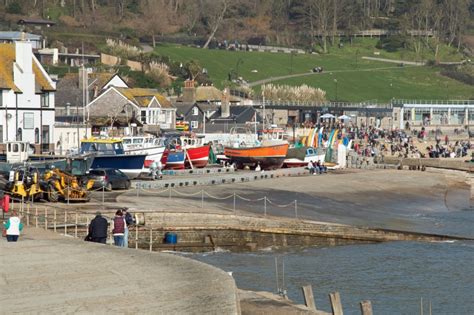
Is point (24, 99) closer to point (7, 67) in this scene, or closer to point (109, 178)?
point (7, 67)

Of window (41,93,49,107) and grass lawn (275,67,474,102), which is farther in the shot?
grass lawn (275,67,474,102)

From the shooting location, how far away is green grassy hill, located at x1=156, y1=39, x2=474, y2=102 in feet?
541

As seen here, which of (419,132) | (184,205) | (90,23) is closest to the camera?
(184,205)

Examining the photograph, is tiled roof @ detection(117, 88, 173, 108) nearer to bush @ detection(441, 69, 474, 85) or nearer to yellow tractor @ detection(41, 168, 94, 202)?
yellow tractor @ detection(41, 168, 94, 202)

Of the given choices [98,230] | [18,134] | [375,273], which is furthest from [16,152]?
[98,230]

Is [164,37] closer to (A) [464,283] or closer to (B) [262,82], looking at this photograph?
(B) [262,82]

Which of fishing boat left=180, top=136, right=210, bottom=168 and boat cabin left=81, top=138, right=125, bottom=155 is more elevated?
boat cabin left=81, top=138, right=125, bottom=155

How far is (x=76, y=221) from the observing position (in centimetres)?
4253

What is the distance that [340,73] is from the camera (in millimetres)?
177750

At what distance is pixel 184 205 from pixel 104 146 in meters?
13.3

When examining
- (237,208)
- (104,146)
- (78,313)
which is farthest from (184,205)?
(78,313)

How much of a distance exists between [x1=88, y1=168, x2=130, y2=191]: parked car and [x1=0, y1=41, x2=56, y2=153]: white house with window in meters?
12.5

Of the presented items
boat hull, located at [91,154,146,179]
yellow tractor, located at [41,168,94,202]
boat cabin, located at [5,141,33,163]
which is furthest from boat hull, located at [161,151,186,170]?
yellow tractor, located at [41,168,94,202]

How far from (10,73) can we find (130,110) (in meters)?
20.7
